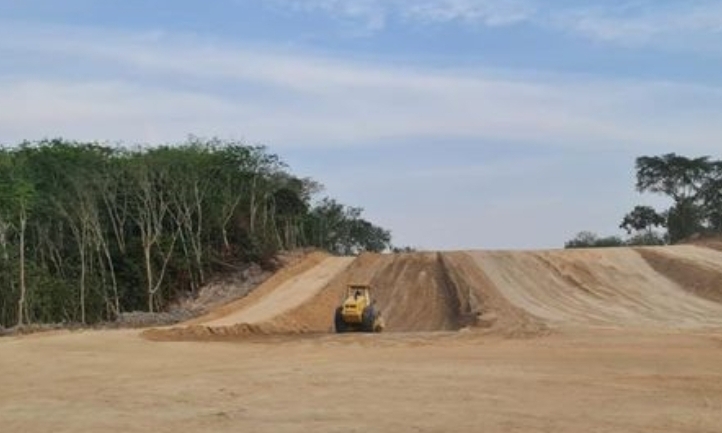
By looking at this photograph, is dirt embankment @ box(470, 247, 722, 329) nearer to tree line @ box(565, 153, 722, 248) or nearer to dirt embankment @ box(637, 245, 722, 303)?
dirt embankment @ box(637, 245, 722, 303)

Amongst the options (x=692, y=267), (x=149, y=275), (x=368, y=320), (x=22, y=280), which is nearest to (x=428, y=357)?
(x=368, y=320)

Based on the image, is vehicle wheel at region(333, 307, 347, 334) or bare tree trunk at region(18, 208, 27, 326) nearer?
vehicle wheel at region(333, 307, 347, 334)

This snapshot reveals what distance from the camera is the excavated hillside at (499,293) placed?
35.1 m

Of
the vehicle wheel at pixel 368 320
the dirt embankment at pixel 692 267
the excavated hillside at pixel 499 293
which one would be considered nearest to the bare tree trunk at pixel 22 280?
the excavated hillside at pixel 499 293

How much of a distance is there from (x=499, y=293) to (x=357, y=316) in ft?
29.0

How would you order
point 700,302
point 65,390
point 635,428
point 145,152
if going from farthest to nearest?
point 145,152 < point 700,302 < point 65,390 < point 635,428

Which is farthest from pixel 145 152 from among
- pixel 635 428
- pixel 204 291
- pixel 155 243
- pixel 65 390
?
pixel 635 428

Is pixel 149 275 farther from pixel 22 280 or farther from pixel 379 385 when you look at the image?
pixel 379 385

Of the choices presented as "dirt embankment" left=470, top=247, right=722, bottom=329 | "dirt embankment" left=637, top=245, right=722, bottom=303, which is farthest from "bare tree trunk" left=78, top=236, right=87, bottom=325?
"dirt embankment" left=637, top=245, right=722, bottom=303

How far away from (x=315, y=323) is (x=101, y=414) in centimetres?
2305

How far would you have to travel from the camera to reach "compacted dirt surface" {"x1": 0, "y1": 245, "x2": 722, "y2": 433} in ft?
50.2

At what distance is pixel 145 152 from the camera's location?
5906 centimetres

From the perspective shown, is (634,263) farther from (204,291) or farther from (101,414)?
(101,414)

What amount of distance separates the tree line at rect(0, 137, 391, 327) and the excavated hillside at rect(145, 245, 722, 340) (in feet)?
26.8
